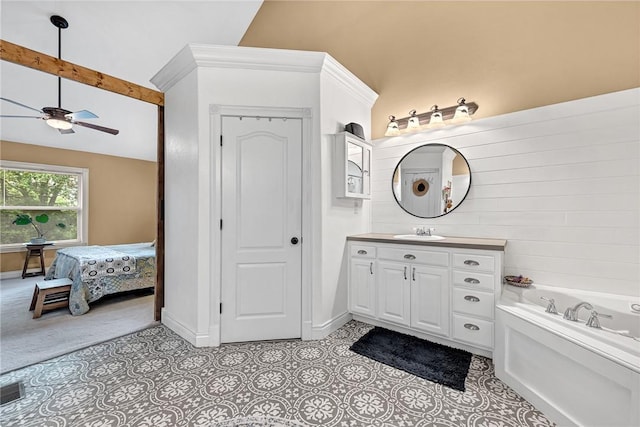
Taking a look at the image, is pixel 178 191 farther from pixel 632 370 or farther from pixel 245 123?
pixel 632 370

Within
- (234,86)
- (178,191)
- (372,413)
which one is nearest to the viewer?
(372,413)

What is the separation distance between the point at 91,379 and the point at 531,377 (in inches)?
119

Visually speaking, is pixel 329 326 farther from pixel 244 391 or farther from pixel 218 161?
pixel 218 161

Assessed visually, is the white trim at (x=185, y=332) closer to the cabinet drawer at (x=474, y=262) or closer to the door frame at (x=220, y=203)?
the door frame at (x=220, y=203)

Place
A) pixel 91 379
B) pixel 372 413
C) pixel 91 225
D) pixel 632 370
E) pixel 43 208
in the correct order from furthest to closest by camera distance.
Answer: pixel 91 225
pixel 43 208
pixel 91 379
pixel 372 413
pixel 632 370

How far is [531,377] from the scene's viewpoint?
1708mm

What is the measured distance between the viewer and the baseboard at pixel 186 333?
2422 millimetres

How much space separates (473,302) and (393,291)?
27.2 inches

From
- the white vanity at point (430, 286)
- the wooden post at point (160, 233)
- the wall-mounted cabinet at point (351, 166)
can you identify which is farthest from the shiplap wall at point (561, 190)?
the wooden post at point (160, 233)

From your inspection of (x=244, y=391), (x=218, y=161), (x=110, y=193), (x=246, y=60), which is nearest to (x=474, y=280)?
(x=244, y=391)

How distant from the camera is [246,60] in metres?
2.44

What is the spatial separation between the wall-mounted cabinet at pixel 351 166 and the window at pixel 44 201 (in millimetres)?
5978

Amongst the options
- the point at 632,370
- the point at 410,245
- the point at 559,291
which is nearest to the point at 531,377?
the point at 632,370

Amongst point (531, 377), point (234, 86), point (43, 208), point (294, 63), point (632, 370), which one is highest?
point (294, 63)
